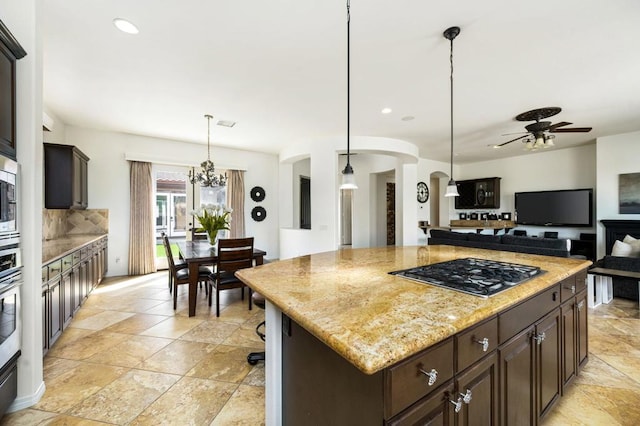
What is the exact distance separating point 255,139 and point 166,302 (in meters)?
3.28

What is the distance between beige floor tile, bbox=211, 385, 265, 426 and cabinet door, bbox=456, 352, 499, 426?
1196mm

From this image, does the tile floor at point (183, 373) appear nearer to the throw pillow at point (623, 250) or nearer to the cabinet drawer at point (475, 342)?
the throw pillow at point (623, 250)

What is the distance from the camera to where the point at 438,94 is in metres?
3.44

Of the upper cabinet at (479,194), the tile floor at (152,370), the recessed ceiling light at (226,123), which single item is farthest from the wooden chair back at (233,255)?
the upper cabinet at (479,194)

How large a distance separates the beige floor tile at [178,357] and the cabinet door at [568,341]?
2.65m

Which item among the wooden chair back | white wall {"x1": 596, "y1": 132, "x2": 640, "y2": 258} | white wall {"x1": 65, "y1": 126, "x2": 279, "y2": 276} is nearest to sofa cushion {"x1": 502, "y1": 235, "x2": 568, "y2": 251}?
white wall {"x1": 596, "y1": 132, "x2": 640, "y2": 258}

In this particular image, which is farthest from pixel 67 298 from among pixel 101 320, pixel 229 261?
pixel 229 261

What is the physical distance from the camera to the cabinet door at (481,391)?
103 cm

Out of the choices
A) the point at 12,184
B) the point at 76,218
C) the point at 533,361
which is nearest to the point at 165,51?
the point at 12,184

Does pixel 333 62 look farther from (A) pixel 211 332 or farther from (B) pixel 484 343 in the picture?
(A) pixel 211 332

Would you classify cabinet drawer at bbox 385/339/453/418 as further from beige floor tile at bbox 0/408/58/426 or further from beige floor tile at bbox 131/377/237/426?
beige floor tile at bbox 0/408/58/426

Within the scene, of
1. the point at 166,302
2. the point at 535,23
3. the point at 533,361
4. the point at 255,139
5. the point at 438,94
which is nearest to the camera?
the point at 533,361

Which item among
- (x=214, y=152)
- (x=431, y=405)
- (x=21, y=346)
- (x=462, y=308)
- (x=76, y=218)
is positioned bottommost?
(x=21, y=346)

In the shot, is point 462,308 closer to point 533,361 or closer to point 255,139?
point 533,361
